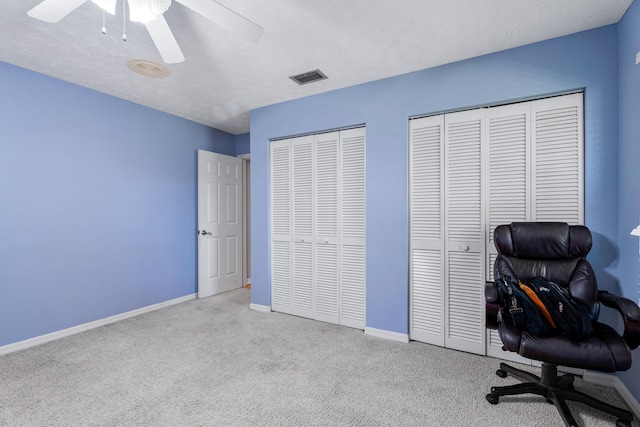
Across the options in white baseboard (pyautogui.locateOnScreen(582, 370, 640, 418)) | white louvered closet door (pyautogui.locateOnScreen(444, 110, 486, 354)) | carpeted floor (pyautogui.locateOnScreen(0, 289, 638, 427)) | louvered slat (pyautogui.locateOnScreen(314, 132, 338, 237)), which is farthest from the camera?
louvered slat (pyautogui.locateOnScreen(314, 132, 338, 237))

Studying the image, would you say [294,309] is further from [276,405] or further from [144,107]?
[144,107]

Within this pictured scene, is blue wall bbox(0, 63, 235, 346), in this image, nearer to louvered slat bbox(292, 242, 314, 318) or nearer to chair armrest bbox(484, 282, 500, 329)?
louvered slat bbox(292, 242, 314, 318)

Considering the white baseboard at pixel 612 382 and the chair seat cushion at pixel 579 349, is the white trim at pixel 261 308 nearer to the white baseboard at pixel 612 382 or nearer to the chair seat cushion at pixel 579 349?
the chair seat cushion at pixel 579 349

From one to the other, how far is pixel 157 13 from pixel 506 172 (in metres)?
2.54

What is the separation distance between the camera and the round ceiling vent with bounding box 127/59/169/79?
257 cm

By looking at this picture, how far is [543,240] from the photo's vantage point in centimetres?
202

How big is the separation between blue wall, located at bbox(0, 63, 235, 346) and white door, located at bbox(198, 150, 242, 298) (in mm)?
171

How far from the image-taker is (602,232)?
2080 mm

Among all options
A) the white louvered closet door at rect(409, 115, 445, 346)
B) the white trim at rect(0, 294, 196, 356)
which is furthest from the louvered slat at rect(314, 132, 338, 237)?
the white trim at rect(0, 294, 196, 356)

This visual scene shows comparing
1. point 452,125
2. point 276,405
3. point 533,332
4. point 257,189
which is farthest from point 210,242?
point 533,332

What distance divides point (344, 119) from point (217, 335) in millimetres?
2467

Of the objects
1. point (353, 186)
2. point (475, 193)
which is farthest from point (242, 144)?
point (475, 193)

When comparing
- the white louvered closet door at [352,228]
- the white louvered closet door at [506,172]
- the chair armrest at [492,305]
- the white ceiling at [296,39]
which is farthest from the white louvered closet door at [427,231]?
the chair armrest at [492,305]

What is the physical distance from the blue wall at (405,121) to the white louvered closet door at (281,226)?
9 centimetres
